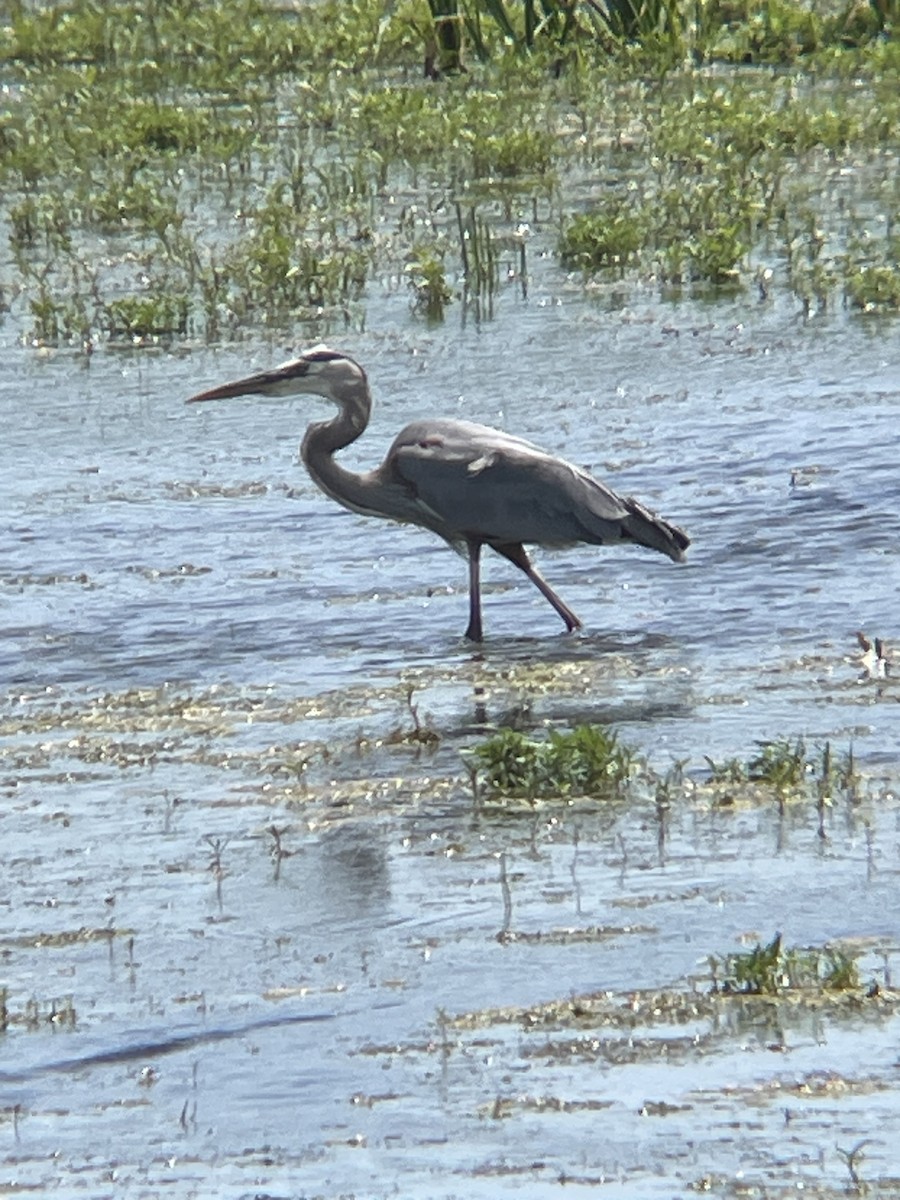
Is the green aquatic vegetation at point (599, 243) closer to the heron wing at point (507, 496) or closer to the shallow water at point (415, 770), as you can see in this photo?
the shallow water at point (415, 770)

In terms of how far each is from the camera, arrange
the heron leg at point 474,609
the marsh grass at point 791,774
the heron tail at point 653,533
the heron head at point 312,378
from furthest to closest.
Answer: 1. the heron head at point 312,378
2. the heron tail at point 653,533
3. the heron leg at point 474,609
4. the marsh grass at point 791,774

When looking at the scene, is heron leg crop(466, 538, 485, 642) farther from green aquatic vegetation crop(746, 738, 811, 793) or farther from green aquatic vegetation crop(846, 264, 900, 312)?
green aquatic vegetation crop(846, 264, 900, 312)

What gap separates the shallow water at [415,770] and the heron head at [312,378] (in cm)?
61

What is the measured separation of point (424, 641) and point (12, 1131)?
4.10 m

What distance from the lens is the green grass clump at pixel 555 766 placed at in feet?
21.3

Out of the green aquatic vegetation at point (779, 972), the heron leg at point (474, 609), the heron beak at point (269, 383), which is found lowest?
the heron leg at point (474, 609)

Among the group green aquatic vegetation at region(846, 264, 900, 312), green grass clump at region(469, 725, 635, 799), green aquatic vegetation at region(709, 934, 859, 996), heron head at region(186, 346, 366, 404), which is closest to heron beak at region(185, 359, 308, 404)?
heron head at region(186, 346, 366, 404)

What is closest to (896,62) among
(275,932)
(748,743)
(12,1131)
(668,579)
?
(668,579)

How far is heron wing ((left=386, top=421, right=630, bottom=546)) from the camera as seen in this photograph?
8.88 m

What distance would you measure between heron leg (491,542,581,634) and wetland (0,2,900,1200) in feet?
0.28

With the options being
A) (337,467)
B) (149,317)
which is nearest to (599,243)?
(149,317)

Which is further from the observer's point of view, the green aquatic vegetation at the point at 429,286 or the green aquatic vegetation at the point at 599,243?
the green aquatic vegetation at the point at 599,243

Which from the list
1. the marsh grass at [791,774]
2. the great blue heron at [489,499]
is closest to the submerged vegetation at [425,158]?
the great blue heron at [489,499]

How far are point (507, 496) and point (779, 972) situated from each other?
4.00 metres
